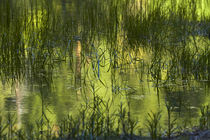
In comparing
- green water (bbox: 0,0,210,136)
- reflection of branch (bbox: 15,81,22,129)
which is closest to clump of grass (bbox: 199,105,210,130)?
green water (bbox: 0,0,210,136)

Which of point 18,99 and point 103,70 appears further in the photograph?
point 103,70

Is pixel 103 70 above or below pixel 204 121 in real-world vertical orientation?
above

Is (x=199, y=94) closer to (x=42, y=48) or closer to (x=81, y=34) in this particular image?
(x=42, y=48)

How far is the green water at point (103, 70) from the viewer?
11.0 ft

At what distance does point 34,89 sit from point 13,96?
249 mm

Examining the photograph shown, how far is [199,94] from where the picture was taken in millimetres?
3664

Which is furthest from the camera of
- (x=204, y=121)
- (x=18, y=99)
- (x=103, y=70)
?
(x=103, y=70)

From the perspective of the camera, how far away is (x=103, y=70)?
4.46 metres

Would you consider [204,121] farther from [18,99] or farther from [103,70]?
[103,70]

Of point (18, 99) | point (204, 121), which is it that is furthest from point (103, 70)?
point (204, 121)

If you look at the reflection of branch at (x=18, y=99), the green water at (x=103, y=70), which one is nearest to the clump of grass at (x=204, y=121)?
the green water at (x=103, y=70)

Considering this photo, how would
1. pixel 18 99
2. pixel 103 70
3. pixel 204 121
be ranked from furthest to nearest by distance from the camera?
1. pixel 103 70
2. pixel 18 99
3. pixel 204 121

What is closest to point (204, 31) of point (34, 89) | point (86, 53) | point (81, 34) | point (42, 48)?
point (81, 34)

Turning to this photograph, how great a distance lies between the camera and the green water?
3.34 metres
